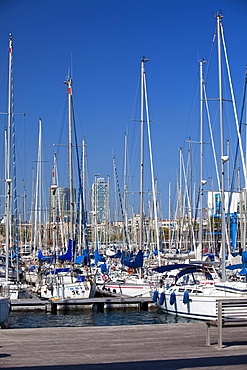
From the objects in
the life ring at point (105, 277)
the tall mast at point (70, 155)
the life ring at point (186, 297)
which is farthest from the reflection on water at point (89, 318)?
the tall mast at point (70, 155)

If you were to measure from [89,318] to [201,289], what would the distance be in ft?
21.1

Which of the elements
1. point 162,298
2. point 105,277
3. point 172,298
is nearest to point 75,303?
point 162,298

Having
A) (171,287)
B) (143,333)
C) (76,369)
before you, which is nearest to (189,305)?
(171,287)

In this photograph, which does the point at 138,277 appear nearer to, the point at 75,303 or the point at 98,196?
the point at 75,303

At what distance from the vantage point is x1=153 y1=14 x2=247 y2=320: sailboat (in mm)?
22844

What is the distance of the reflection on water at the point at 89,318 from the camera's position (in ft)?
82.6

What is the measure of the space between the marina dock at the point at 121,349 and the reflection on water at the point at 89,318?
11.5m

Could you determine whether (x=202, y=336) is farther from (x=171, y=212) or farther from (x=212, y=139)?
(x=171, y=212)

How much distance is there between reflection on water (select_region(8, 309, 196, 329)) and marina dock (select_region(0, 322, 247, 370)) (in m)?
11.5

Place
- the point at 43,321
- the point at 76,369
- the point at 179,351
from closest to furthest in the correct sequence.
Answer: the point at 76,369, the point at 179,351, the point at 43,321

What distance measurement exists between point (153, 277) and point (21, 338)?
68.0 ft

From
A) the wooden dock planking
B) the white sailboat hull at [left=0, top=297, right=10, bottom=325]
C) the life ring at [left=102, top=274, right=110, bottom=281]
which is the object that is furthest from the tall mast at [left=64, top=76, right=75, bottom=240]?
the white sailboat hull at [left=0, top=297, right=10, bottom=325]

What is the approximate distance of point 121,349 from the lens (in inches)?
440

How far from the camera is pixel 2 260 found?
51281mm
